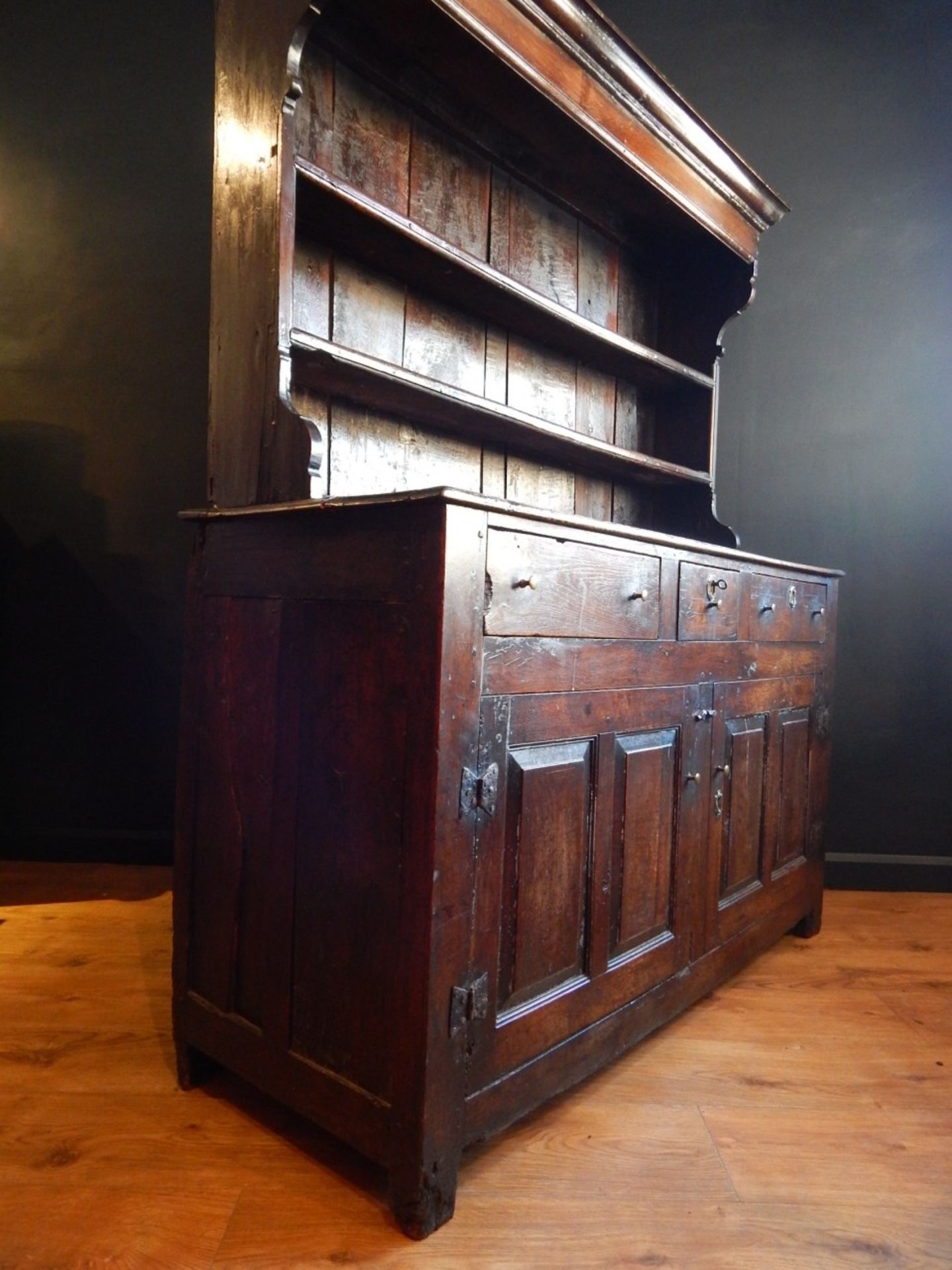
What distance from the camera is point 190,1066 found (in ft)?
4.41

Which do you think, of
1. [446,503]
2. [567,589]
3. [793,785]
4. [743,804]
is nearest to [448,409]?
[567,589]

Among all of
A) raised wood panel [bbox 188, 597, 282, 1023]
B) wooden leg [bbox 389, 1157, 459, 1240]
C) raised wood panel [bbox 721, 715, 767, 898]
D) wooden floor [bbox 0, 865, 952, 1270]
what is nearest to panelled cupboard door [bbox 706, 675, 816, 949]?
raised wood panel [bbox 721, 715, 767, 898]

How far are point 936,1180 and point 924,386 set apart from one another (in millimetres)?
2344

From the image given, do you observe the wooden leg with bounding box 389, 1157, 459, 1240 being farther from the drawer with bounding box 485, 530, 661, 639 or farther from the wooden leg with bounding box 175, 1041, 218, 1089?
the drawer with bounding box 485, 530, 661, 639

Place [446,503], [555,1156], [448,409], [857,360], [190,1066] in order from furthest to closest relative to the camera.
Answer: [857,360] → [448,409] → [190,1066] → [555,1156] → [446,503]

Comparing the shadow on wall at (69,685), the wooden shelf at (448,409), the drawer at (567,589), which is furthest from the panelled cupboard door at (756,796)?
the shadow on wall at (69,685)

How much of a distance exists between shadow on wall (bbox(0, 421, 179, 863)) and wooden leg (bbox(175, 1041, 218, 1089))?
122cm

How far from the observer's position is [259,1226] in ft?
3.39

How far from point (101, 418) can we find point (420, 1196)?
235cm

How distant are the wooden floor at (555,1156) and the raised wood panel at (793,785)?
0.37 metres

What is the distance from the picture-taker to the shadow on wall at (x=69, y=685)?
248 cm

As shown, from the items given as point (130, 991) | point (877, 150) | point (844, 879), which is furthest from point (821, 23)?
point (130, 991)

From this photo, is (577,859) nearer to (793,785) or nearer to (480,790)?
(480,790)

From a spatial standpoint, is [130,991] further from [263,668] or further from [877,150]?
[877,150]
